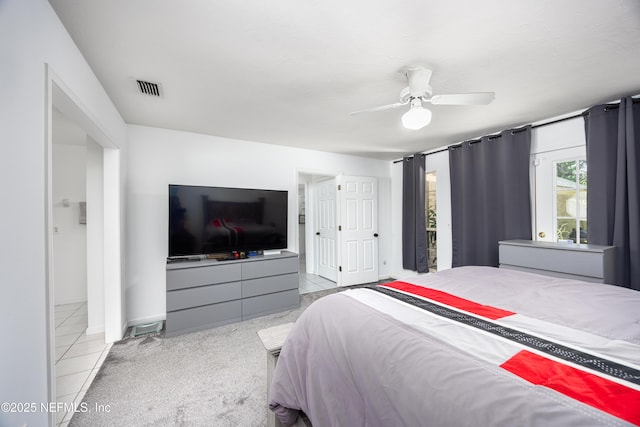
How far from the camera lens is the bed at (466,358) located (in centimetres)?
67

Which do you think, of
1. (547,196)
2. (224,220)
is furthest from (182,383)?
(547,196)

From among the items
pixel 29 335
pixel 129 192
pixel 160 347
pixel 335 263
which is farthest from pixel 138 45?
pixel 335 263

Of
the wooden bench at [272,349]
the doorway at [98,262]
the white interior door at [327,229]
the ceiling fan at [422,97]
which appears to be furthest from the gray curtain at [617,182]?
the doorway at [98,262]

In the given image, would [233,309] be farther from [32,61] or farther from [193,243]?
[32,61]

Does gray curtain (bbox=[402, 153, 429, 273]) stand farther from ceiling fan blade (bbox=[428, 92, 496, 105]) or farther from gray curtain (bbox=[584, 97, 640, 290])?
ceiling fan blade (bbox=[428, 92, 496, 105])

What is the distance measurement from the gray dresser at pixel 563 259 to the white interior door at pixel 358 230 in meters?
2.20

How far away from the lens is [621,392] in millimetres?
667

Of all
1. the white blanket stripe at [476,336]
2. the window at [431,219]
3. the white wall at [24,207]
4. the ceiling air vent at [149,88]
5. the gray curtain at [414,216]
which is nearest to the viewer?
the white blanket stripe at [476,336]

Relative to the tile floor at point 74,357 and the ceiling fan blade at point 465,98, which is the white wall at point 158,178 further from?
the ceiling fan blade at point 465,98

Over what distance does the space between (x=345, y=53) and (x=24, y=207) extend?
75.3 inches

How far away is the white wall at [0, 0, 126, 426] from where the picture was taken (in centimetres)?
97

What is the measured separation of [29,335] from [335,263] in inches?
152

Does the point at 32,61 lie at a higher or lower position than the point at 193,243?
higher

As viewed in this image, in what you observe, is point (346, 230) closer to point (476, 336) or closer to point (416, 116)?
point (416, 116)
